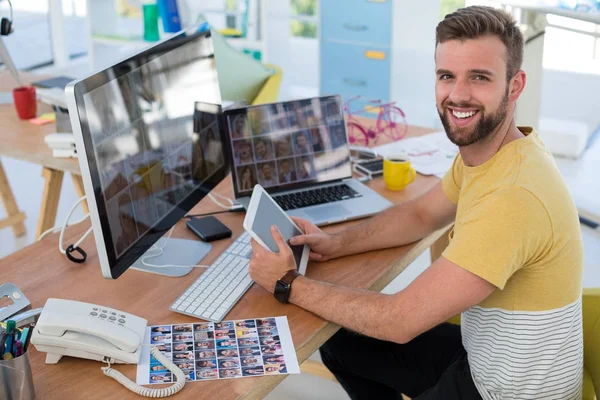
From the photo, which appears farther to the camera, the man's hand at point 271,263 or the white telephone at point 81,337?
the man's hand at point 271,263

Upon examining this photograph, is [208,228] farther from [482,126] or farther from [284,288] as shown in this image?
[482,126]

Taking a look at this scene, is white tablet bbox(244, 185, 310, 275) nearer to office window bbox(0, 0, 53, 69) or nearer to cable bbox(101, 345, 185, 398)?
cable bbox(101, 345, 185, 398)

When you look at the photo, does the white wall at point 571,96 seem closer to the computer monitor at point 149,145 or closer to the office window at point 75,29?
the office window at point 75,29

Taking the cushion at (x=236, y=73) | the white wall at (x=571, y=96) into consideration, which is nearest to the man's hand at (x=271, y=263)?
the cushion at (x=236, y=73)

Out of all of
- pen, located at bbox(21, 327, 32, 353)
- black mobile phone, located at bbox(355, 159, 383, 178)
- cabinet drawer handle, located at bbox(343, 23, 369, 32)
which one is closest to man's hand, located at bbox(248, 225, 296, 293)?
pen, located at bbox(21, 327, 32, 353)

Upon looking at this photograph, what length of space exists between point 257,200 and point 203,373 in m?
0.44

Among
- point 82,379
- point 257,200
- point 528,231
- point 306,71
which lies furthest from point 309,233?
point 306,71

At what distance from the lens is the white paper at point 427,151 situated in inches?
91.0

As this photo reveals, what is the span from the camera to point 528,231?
143 cm

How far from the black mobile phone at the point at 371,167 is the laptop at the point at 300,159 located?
0.11 meters

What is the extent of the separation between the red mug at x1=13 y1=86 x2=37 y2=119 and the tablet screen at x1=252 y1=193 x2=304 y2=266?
151 cm

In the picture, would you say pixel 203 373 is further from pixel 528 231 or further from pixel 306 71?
pixel 306 71

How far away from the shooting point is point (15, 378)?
1.22 meters

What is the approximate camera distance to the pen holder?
1.20m
